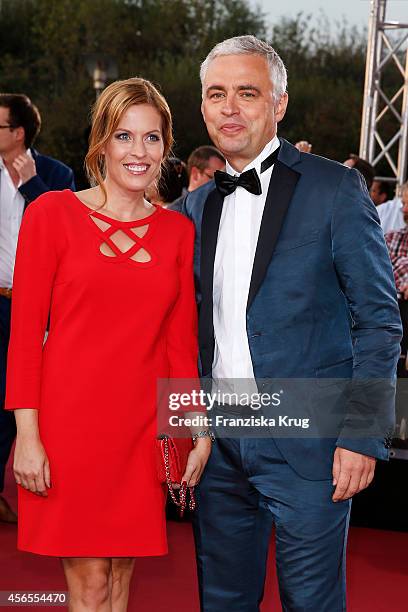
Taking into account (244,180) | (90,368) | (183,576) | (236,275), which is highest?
(244,180)

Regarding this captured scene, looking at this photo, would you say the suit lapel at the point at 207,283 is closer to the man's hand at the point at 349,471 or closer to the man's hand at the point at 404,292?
the man's hand at the point at 349,471

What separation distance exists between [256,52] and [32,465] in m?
1.19

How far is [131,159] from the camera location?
245 cm

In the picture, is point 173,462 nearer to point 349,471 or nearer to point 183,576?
point 349,471

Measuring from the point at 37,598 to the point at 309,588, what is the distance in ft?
5.64

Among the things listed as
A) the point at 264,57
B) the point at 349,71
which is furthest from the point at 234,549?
the point at 349,71

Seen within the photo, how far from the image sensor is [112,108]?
2422 millimetres

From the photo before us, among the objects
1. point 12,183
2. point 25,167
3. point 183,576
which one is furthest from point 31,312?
point 12,183

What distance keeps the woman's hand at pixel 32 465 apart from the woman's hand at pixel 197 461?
35 centimetres

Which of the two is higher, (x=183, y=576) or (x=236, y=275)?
(x=236, y=275)

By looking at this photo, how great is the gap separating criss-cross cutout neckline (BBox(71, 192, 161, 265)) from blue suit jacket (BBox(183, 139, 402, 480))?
31cm

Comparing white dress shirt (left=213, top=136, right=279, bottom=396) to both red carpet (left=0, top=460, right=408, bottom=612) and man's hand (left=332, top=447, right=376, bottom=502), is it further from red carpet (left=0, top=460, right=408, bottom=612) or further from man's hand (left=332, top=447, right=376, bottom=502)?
red carpet (left=0, top=460, right=408, bottom=612)

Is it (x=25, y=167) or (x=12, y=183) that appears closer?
(x=25, y=167)

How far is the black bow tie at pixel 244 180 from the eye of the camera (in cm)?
241
